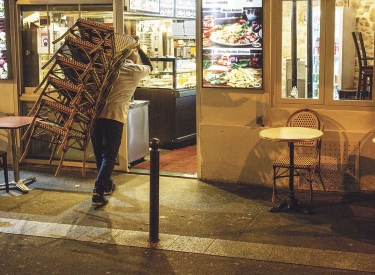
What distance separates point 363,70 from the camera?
784cm

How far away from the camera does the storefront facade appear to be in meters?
7.68

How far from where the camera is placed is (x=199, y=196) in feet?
25.5

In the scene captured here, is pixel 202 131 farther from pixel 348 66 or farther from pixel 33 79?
pixel 33 79

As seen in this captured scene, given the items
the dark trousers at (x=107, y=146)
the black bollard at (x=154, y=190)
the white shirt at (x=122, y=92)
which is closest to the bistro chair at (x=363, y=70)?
the white shirt at (x=122, y=92)

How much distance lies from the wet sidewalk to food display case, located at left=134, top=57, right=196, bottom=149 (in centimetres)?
230

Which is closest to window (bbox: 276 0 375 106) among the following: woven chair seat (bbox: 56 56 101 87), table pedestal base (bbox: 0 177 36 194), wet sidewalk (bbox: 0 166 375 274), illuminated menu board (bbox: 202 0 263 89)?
illuminated menu board (bbox: 202 0 263 89)

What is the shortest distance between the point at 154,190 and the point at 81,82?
4.90 ft

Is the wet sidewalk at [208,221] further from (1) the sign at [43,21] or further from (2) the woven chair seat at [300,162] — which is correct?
(1) the sign at [43,21]

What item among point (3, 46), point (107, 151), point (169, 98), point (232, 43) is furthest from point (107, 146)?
point (169, 98)

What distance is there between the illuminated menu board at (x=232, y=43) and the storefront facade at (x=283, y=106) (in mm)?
49

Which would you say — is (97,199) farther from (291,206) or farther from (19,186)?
(291,206)

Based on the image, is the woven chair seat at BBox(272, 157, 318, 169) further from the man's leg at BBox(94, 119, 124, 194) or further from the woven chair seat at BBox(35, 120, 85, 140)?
the woven chair seat at BBox(35, 120, 85, 140)

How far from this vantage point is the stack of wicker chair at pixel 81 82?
6582 millimetres

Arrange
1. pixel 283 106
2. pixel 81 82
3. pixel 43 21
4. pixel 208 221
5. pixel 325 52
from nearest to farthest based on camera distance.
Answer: pixel 81 82 < pixel 208 221 < pixel 325 52 < pixel 283 106 < pixel 43 21
